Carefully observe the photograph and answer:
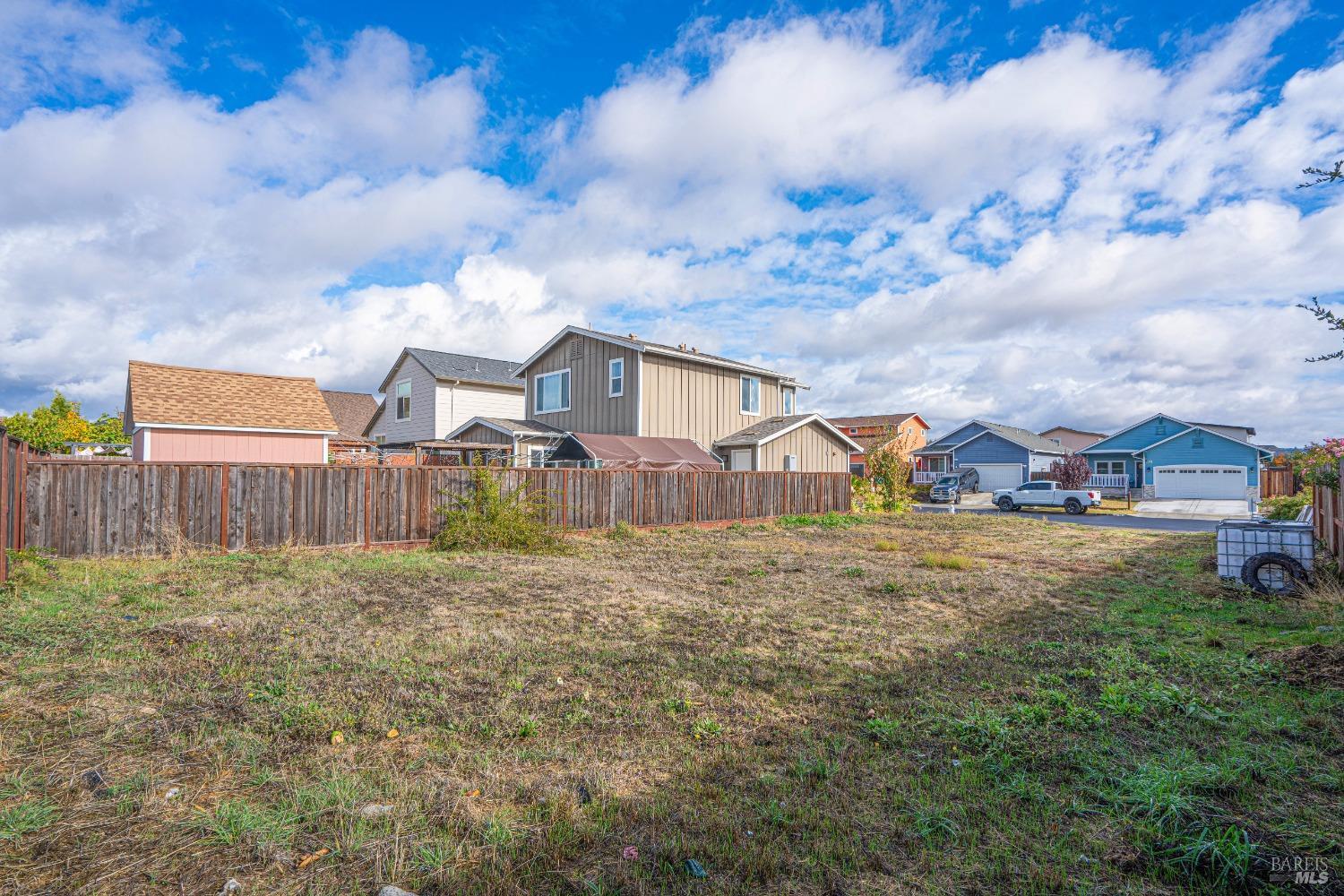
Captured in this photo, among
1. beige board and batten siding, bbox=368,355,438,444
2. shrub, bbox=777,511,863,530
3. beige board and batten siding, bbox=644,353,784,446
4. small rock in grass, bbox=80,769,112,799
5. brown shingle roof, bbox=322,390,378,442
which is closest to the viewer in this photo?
small rock in grass, bbox=80,769,112,799

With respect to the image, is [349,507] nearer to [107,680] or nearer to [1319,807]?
[107,680]

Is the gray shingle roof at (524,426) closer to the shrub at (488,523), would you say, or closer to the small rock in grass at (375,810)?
the shrub at (488,523)

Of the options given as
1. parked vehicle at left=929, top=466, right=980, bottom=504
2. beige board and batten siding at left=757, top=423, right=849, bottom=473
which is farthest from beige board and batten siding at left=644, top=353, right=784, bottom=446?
parked vehicle at left=929, top=466, right=980, bottom=504

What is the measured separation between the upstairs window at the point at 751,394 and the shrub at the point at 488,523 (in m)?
12.9

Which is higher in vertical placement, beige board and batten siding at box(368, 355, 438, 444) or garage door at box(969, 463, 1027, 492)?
beige board and batten siding at box(368, 355, 438, 444)

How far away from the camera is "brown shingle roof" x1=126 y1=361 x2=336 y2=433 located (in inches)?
650

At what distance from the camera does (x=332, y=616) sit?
6703 millimetres

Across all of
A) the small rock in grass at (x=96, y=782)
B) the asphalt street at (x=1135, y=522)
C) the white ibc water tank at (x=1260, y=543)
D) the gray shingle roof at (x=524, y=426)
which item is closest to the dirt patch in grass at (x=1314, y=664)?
the white ibc water tank at (x=1260, y=543)

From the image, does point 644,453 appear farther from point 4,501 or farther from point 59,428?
point 59,428

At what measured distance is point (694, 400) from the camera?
899 inches

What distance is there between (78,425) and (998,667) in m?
31.9

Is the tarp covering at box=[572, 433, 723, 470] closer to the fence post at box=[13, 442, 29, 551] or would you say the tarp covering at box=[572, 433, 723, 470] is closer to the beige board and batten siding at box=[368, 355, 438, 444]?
the beige board and batten siding at box=[368, 355, 438, 444]

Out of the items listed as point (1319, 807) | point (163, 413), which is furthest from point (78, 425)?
point (1319, 807)

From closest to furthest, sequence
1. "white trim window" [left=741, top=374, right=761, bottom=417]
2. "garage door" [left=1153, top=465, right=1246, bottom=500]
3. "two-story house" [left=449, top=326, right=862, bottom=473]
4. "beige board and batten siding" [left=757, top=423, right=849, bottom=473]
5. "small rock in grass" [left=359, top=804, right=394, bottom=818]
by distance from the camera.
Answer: "small rock in grass" [left=359, top=804, right=394, bottom=818], "two-story house" [left=449, top=326, right=862, bottom=473], "beige board and batten siding" [left=757, top=423, right=849, bottom=473], "white trim window" [left=741, top=374, right=761, bottom=417], "garage door" [left=1153, top=465, right=1246, bottom=500]
